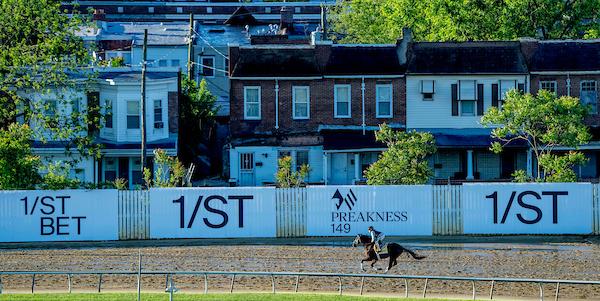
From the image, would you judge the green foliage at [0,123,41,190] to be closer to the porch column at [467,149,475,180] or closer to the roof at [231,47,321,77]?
the roof at [231,47,321,77]

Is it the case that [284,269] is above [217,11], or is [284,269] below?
below

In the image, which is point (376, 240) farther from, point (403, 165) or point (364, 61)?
point (364, 61)

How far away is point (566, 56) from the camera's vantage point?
60.4 m

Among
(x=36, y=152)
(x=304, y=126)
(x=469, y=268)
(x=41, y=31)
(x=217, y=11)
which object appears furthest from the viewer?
(x=217, y=11)

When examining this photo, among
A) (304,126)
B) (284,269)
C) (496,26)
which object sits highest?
(496,26)

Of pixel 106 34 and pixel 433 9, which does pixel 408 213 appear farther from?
pixel 106 34

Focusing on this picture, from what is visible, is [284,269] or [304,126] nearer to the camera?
[284,269]

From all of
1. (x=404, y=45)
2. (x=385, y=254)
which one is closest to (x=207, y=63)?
(x=404, y=45)

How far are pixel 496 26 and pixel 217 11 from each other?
4551cm

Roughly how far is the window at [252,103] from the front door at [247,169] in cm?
184

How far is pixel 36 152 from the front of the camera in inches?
2210

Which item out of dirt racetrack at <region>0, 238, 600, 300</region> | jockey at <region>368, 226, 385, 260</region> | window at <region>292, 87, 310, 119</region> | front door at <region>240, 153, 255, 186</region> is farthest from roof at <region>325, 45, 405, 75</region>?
jockey at <region>368, 226, 385, 260</region>

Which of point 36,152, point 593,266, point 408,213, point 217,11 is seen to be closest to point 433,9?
point 36,152

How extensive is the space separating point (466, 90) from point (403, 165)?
13655 mm
